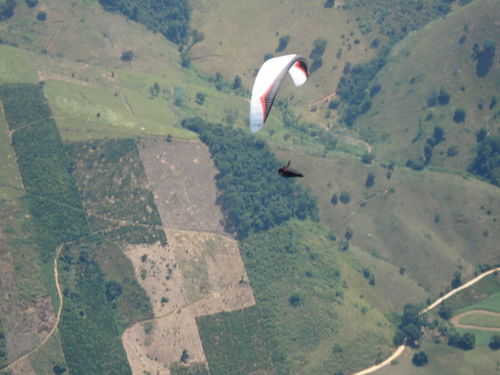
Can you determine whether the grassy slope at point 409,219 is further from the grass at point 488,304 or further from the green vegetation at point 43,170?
the green vegetation at point 43,170

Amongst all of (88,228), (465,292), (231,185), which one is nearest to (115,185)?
(88,228)

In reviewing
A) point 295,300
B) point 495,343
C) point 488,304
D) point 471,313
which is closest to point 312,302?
point 295,300

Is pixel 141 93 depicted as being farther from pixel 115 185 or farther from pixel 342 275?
pixel 342 275

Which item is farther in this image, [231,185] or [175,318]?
[231,185]

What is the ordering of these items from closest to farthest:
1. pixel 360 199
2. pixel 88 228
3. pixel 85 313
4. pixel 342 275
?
pixel 85 313, pixel 88 228, pixel 342 275, pixel 360 199

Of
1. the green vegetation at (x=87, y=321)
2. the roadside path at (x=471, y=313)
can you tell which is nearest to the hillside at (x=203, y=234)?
the green vegetation at (x=87, y=321)

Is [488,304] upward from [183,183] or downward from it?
downward

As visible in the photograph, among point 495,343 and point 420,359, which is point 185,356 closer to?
point 420,359
